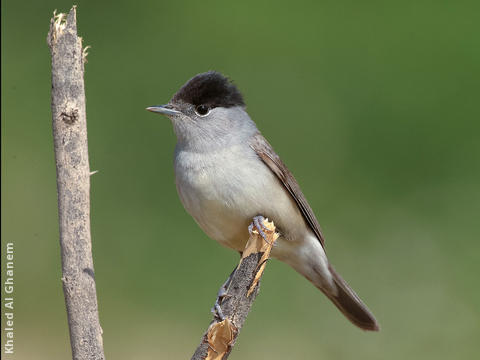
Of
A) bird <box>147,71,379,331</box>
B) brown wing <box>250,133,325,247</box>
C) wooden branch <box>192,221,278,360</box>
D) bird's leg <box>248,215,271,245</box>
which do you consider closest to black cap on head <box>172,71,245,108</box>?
bird <box>147,71,379,331</box>

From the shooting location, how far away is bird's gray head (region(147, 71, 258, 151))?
395 cm

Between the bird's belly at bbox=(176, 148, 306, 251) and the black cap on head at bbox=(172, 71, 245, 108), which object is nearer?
the bird's belly at bbox=(176, 148, 306, 251)

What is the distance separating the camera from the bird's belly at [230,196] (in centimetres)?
368

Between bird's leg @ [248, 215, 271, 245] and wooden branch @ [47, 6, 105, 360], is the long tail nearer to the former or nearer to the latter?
bird's leg @ [248, 215, 271, 245]

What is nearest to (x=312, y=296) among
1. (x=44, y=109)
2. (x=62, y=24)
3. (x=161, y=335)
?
(x=161, y=335)

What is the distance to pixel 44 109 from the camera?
6.52m

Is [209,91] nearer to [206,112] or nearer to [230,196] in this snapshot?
[206,112]

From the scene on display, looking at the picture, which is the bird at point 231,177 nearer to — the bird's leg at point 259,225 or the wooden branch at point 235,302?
the bird's leg at point 259,225

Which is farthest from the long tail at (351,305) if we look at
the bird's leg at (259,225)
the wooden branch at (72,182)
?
the wooden branch at (72,182)

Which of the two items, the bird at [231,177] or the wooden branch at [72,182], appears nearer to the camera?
the wooden branch at [72,182]

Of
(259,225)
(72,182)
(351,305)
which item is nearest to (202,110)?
(259,225)

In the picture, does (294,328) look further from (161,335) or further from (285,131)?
(285,131)

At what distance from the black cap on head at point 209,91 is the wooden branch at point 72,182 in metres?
1.05

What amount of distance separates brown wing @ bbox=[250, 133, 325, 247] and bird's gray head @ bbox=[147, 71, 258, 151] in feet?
0.29
